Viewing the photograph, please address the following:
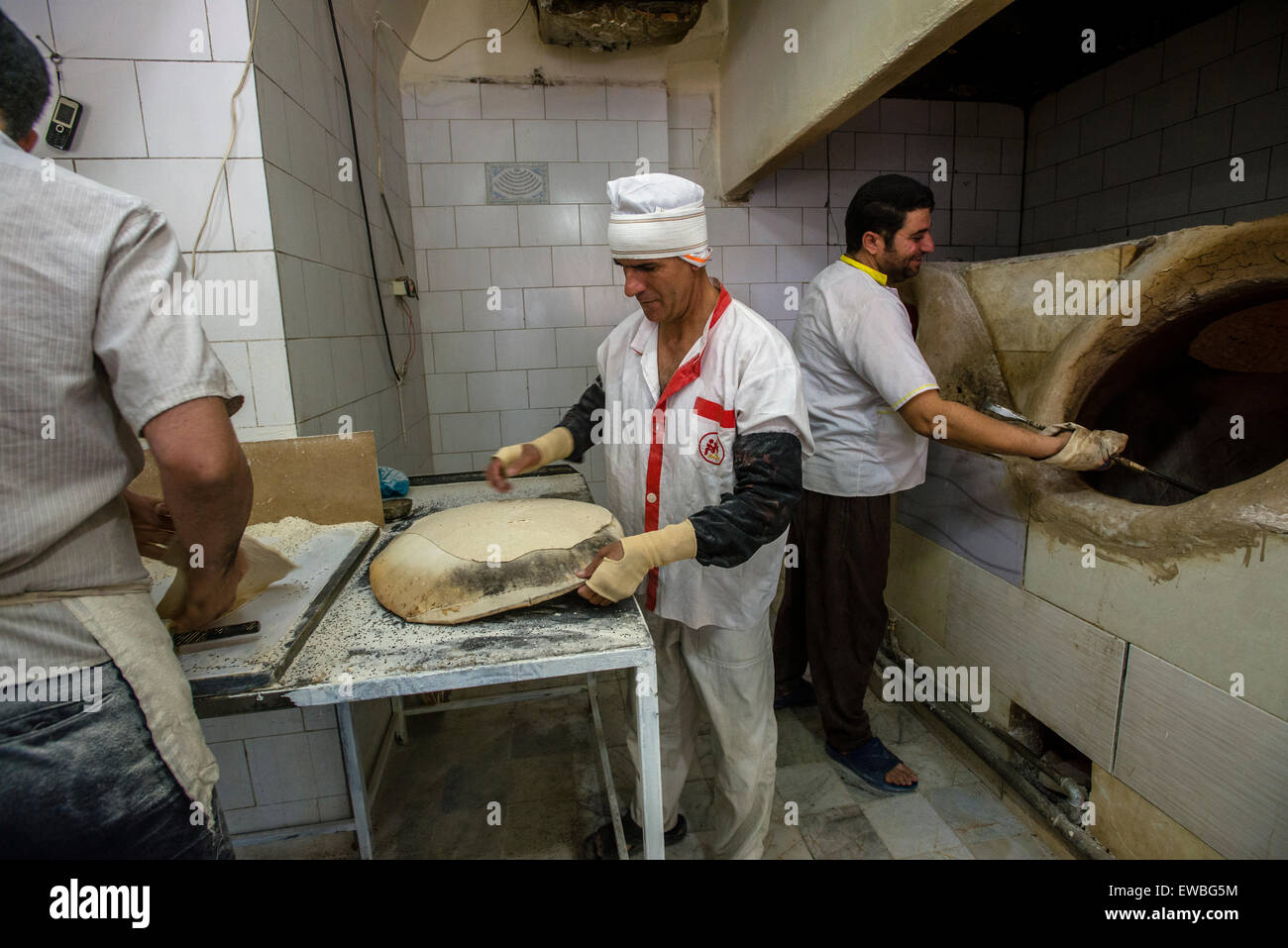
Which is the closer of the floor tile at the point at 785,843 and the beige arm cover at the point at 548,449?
the beige arm cover at the point at 548,449

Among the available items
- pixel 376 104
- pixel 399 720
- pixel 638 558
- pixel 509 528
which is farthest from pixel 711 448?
pixel 376 104

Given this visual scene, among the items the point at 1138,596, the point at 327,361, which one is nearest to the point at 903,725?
the point at 1138,596

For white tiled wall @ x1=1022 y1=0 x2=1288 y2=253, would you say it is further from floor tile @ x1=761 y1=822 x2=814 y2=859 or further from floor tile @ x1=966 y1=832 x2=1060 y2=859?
floor tile @ x1=761 y1=822 x2=814 y2=859

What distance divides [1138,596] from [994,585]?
1.75 feet

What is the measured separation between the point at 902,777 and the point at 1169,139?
3.24m

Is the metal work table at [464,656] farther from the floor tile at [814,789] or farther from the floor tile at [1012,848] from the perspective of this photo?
the floor tile at [1012,848]

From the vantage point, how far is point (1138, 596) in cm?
169

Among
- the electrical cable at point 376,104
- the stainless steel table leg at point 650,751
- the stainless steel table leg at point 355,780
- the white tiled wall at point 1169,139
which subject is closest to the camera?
the stainless steel table leg at point 650,751

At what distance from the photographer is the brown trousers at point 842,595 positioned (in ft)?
7.45

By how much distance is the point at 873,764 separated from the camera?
228 cm

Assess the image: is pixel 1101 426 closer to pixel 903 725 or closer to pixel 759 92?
pixel 903 725

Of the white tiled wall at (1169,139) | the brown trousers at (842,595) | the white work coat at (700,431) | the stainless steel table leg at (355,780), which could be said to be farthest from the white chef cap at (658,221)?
the white tiled wall at (1169,139)

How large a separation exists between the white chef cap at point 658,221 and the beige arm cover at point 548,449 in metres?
0.55
